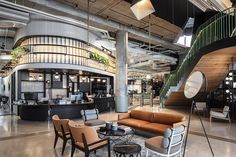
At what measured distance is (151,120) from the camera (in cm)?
554

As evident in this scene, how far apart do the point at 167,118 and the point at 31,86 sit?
28.7ft

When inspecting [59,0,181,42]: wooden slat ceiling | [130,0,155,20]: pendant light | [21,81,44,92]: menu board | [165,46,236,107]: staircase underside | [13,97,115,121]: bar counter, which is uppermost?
[59,0,181,42]: wooden slat ceiling

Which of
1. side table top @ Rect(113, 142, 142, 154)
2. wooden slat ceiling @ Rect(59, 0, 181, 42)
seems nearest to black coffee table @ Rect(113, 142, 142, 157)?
side table top @ Rect(113, 142, 142, 154)

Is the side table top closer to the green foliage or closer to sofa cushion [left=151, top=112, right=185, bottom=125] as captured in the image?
sofa cushion [left=151, top=112, right=185, bottom=125]

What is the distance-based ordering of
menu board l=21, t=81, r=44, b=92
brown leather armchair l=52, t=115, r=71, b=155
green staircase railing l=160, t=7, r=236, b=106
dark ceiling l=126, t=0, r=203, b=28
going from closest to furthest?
brown leather armchair l=52, t=115, r=71, b=155 < green staircase railing l=160, t=7, r=236, b=106 < dark ceiling l=126, t=0, r=203, b=28 < menu board l=21, t=81, r=44, b=92

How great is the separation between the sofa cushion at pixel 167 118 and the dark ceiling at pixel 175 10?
212 inches

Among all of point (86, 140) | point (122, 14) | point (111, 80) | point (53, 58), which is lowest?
point (86, 140)

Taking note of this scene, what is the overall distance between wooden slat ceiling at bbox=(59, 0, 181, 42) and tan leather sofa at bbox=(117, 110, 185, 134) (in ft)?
15.6

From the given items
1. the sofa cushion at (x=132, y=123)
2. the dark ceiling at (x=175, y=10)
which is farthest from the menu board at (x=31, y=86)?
the dark ceiling at (x=175, y=10)

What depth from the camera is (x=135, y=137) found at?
5.26 metres

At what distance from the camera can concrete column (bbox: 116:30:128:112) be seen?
9.97 meters

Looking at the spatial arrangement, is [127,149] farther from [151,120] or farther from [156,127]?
[151,120]

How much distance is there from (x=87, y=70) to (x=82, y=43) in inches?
64.1

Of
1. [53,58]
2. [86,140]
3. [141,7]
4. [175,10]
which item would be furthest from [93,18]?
[86,140]
